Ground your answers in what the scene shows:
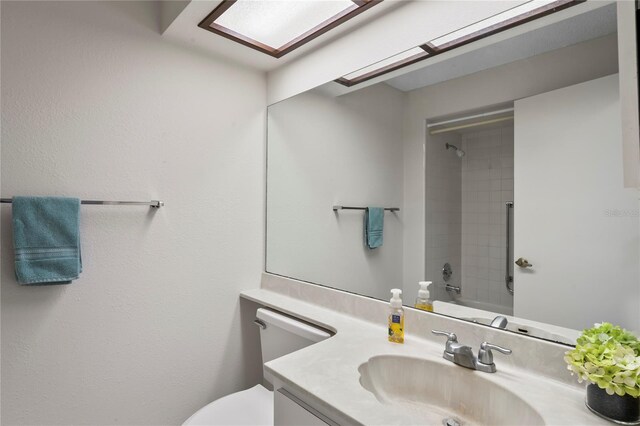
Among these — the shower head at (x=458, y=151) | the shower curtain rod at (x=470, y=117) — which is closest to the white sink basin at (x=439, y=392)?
the shower head at (x=458, y=151)

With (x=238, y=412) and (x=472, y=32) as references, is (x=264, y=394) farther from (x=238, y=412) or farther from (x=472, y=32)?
(x=472, y=32)

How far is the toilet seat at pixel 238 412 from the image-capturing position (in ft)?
4.18

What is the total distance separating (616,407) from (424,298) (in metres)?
0.59

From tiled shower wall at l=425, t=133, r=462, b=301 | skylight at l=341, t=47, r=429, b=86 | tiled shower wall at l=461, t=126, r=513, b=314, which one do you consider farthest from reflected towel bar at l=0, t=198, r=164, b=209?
tiled shower wall at l=461, t=126, r=513, b=314

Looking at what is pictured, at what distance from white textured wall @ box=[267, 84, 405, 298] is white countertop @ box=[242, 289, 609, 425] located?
0.26 metres

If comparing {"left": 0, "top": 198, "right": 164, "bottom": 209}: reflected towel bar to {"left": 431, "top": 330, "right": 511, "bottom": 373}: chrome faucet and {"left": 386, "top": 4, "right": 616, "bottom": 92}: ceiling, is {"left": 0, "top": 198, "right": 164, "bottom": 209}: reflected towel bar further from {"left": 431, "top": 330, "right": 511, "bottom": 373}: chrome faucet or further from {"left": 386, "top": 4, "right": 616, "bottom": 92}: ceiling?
{"left": 431, "top": 330, "right": 511, "bottom": 373}: chrome faucet

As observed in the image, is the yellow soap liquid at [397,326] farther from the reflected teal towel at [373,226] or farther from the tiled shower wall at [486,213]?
the reflected teal towel at [373,226]

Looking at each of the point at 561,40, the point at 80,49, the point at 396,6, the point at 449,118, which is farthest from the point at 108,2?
the point at 561,40

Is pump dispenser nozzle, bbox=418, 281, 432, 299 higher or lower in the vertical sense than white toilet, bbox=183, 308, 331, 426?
higher

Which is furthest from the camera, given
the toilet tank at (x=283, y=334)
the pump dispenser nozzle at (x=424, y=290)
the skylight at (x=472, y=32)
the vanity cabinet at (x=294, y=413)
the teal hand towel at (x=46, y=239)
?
the toilet tank at (x=283, y=334)

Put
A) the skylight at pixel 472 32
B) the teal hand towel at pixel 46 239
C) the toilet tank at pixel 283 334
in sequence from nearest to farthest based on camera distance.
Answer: the skylight at pixel 472 32, the teal hand towel at pixel 46 239, the toilet tank at pixel 283 334

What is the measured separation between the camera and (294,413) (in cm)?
88

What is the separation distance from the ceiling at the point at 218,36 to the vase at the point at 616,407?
4.42 ft

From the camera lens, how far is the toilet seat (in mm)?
1273
